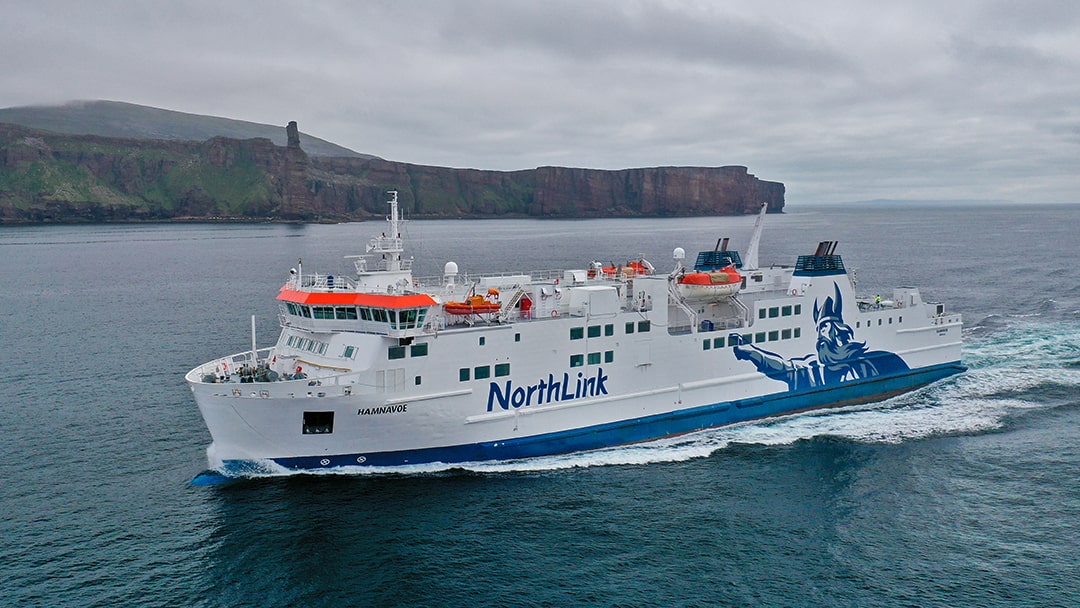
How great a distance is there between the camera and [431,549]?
1991cm

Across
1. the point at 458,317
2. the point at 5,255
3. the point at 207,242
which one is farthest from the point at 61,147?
the point at 458,317

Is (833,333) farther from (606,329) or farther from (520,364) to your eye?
(520,364)

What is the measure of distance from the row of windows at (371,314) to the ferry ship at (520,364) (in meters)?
0.05

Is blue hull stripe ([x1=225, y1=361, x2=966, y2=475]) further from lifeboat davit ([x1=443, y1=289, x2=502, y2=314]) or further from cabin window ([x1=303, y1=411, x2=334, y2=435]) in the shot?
lifeboat davit ([x1=443, y1=289, x2=502, y2=314])

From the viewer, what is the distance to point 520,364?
26.0 m

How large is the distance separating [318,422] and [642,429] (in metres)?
12.1

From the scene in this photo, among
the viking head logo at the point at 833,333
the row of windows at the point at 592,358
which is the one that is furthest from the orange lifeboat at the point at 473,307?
the viking head logo at the point at 833,333

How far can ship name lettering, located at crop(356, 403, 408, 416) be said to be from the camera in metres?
23.6

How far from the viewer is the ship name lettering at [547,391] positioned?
84.1ft

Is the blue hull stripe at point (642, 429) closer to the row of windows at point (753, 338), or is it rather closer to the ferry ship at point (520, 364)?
the ferry ship at point (520, 364)

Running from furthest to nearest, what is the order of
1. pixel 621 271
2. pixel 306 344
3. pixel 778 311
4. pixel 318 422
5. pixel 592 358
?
1. pixel 778 311
2. pixel 621 271
3. pixel 592 358
4. pixel 306 344
5. pixel 318 422

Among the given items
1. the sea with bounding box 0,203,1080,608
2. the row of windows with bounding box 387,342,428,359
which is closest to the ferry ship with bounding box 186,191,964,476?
the row of windows with bounding box 387,342,428,359

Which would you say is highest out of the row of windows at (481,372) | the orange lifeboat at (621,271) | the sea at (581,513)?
the orange lifeboat at (621,271)

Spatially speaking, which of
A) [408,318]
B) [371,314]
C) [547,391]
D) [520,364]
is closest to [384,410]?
[408,318]
